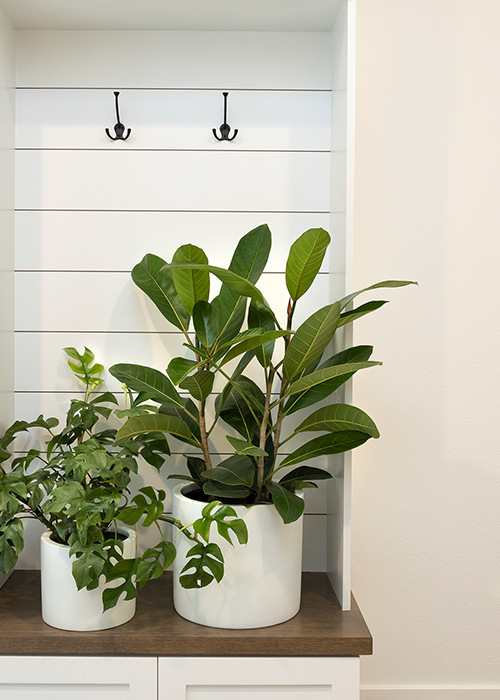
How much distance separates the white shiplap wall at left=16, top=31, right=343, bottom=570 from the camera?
1334mm

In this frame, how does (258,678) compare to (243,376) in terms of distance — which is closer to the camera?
(258,678)

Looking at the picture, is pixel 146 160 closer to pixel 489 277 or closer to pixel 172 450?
pixel 172 450

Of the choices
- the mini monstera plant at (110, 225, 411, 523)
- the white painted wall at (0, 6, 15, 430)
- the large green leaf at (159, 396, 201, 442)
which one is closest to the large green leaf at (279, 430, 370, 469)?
the mini monstera plant at (110, 225, 411, 523)

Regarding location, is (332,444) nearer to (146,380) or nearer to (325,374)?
(325,374)

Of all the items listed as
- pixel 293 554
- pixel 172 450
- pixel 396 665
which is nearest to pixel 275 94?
pixel 172 450

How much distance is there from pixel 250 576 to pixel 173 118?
104 centimetres

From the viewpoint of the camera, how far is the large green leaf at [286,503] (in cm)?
100

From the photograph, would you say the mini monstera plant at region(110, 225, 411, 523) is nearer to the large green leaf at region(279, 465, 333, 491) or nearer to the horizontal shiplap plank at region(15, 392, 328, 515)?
the large green leaf at region(279, 465, 333, 491)

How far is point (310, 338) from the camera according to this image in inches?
39.8

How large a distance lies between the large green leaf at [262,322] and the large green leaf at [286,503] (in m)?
0.25

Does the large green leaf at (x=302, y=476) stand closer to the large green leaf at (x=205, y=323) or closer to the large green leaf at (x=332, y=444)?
the large green leaf at (x=332, y=444)

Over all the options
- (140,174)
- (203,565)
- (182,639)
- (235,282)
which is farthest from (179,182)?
(182,639)

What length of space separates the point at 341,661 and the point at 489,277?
3.09 ft

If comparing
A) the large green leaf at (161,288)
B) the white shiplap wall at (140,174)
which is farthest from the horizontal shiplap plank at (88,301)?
the large green leaf at (161,288)
